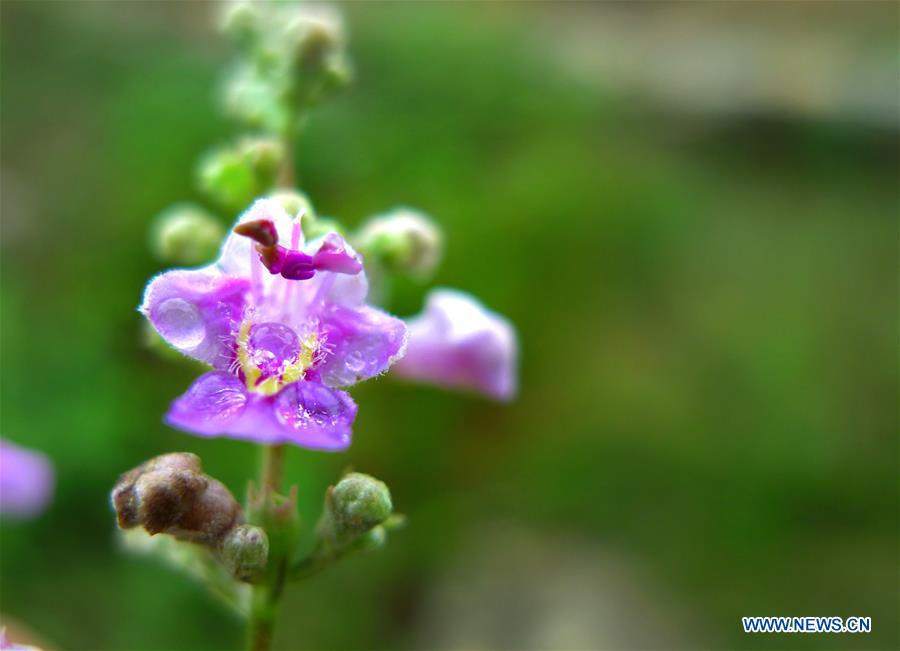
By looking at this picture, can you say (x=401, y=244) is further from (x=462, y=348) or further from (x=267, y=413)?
(x=267, y=413)

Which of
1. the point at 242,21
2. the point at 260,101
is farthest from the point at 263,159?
the point at 242,21

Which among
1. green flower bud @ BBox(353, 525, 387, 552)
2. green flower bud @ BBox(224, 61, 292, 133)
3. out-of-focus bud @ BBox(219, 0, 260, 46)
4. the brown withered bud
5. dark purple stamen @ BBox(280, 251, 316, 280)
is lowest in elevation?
the brown withered bud

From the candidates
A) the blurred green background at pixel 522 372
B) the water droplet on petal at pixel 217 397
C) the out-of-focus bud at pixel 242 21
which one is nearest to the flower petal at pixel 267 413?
the water droplet on petal at pixel 217 397

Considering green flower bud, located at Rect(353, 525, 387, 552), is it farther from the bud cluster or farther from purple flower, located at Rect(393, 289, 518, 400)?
the bud cluster

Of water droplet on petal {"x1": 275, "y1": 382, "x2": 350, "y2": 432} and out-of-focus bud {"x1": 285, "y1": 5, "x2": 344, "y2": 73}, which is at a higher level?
out-of-focus bud {"x1": 285, "y1": 5, "x2": 344, "y2": 73}

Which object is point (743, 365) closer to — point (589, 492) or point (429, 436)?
point (589, 492)

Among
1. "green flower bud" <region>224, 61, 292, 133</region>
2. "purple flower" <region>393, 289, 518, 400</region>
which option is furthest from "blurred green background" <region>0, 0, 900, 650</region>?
"green flower bud" <region>224, 61, 292, 133</region>
